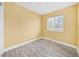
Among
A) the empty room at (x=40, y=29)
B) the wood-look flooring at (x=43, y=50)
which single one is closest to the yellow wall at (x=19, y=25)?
the empty room at (x=40, y=29)

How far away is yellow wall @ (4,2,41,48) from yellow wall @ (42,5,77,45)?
0.46ft

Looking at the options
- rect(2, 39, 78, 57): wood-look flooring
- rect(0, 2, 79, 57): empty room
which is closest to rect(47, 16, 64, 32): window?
rect(0, 2, 79, 57): empty room

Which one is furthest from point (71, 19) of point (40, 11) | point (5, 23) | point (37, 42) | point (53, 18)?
point (5, 23)

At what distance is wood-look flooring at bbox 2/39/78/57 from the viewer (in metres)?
1.24

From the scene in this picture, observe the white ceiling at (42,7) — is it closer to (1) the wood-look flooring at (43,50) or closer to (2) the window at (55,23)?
(2) the window at (55,23)

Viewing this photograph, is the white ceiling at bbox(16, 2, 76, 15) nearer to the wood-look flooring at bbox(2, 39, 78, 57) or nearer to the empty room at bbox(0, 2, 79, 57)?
the empty room at bbox(0, 2, 79, 57)

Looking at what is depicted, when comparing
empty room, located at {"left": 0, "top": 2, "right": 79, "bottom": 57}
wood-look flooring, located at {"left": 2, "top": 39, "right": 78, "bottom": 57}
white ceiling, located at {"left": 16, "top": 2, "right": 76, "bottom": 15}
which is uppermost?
white ceiling, located at {"left": 16, "top": 2, "right": 76, "bottom": 15}

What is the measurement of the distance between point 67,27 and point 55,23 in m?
0.22

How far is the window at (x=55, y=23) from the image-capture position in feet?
3.56

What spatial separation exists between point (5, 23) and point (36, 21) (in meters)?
0.54

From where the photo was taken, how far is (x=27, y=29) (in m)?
1.36

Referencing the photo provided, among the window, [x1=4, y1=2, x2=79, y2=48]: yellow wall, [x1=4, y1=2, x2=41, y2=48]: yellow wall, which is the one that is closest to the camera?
the window

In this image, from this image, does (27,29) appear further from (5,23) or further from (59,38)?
(59,38)

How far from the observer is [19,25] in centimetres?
132
